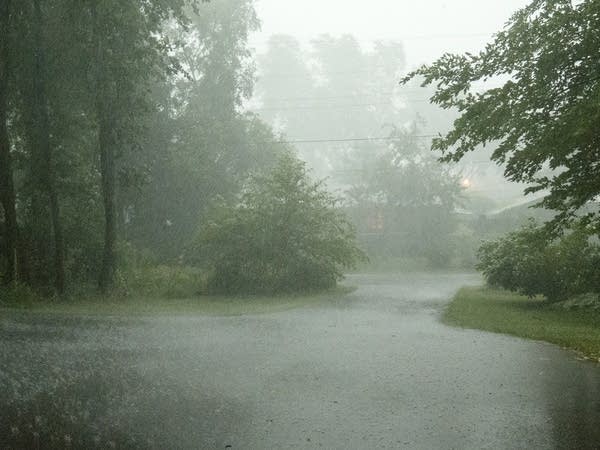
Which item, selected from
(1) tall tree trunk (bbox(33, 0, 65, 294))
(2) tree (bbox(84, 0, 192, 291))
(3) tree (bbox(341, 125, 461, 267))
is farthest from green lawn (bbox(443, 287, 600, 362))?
(3) tree (bbox(341, 125, 461, 267))

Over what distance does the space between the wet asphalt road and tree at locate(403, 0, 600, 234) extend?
293cm

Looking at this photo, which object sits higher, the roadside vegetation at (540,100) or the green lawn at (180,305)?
the roadside vegetation at (540,100)

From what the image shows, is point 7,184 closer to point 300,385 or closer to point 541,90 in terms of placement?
point 300,385

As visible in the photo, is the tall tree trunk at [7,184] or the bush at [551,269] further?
the tall tree trunk at [7,184]

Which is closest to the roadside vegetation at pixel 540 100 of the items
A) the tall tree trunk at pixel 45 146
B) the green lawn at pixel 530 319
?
the green lawn at pixel 530 319

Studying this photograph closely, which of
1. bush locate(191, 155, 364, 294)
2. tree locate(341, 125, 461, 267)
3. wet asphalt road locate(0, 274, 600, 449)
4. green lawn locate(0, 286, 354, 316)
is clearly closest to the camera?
wet asphalt road locate(0, 274, 600, 449)

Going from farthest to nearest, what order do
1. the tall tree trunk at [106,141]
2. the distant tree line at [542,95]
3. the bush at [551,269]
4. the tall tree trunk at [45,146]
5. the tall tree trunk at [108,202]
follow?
1. the tall tree trunk at [108,202]
2. the tall tree trunk at [106,141]
3. the tall tree trunk at [45,146]
4. the bush at [551,269]
5. the distant tree line at [542,95]

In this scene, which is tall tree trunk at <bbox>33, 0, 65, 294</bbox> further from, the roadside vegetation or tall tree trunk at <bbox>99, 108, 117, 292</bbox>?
the roadside vegetation

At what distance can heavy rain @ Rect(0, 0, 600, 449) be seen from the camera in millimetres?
6234

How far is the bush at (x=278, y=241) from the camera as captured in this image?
20250mm

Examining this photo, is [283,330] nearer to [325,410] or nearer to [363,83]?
[325,410]

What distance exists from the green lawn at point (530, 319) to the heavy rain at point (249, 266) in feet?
0.39

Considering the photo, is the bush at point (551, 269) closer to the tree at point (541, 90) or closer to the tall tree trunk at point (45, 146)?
the tree at point (541, 90)

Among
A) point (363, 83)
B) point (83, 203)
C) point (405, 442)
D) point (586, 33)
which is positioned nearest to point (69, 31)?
point (83, 203)
